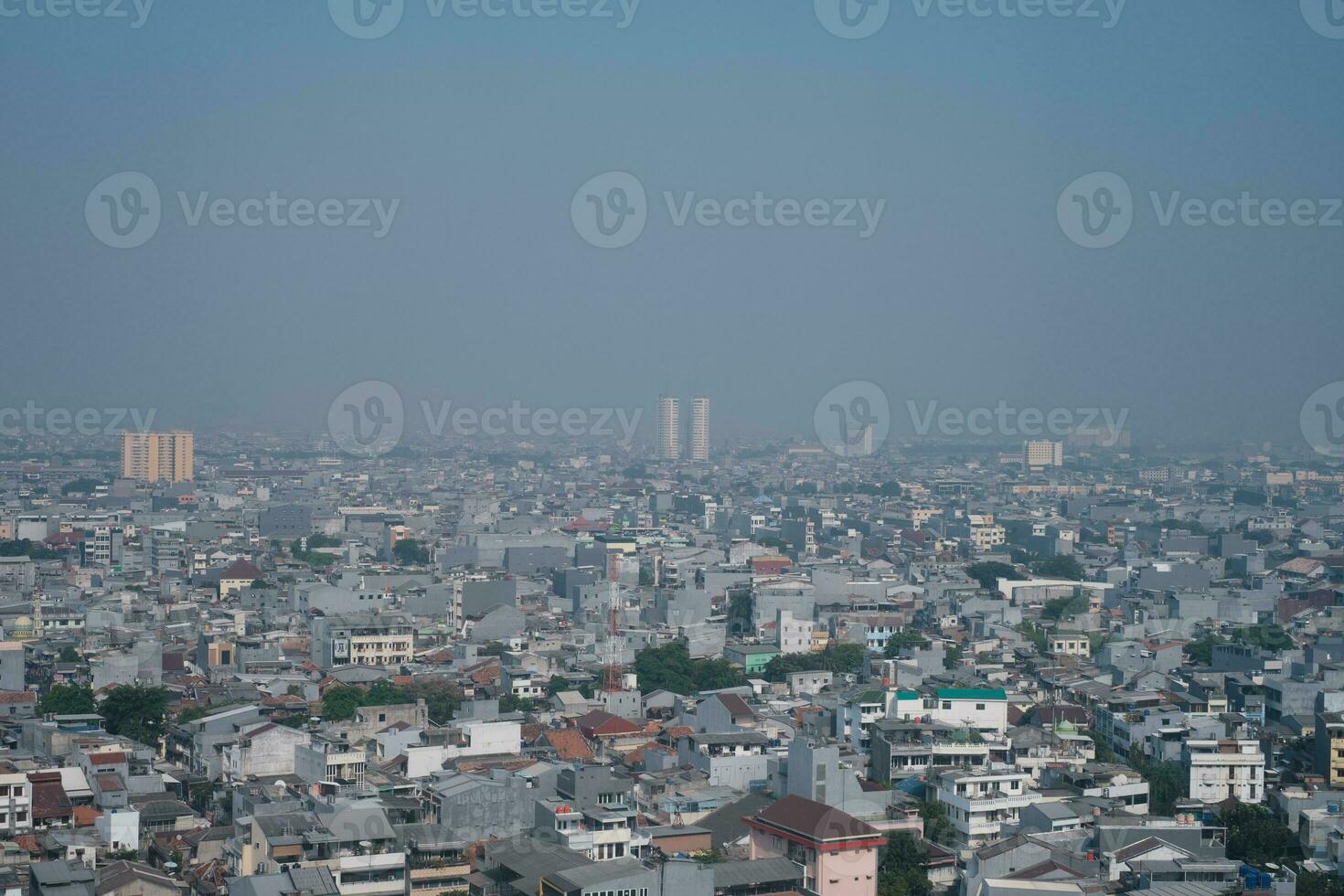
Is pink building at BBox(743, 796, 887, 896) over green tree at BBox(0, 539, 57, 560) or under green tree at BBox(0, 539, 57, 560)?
under

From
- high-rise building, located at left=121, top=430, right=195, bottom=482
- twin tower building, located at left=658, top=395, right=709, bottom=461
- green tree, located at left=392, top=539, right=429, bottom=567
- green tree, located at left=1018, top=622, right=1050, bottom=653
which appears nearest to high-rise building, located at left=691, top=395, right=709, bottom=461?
twin tower building, located at left=658, top=395, right=709, bottom=461

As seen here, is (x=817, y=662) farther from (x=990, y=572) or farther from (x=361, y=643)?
(x=990, y=572)

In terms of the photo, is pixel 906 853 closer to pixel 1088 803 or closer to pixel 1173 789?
pixel 1088 803

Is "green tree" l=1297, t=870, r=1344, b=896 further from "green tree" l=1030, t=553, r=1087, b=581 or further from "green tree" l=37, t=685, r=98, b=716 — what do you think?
"green tree" l=1030, t=553, r=1087, b=581

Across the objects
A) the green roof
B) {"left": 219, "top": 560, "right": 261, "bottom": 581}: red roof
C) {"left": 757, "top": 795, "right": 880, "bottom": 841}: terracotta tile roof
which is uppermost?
{"left": 219, "top": 560, "right": 261, "bottom": 581}: red roof

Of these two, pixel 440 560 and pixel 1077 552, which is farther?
pixel 1077 552

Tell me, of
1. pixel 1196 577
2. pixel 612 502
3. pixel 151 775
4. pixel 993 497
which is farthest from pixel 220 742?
pixel 993 497
